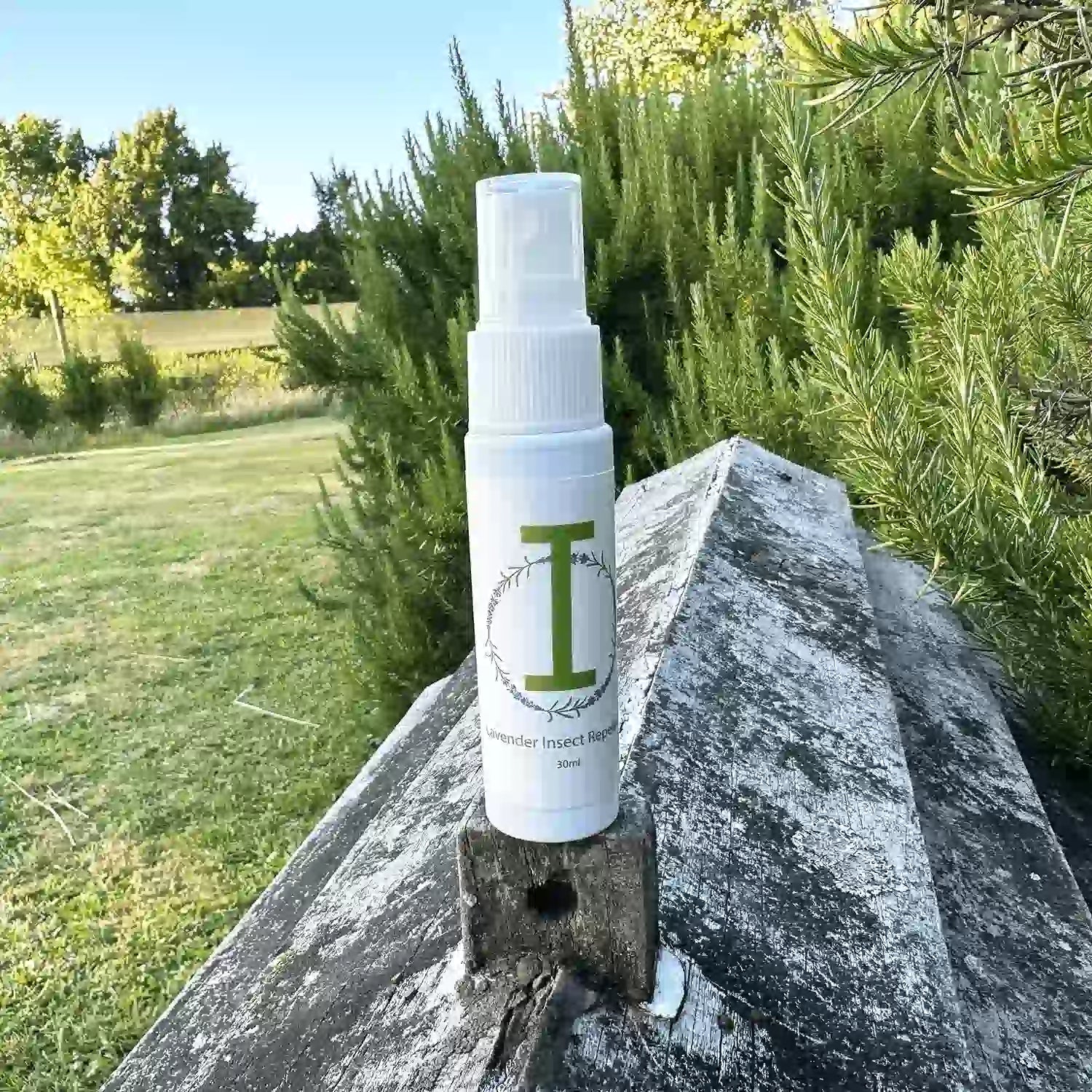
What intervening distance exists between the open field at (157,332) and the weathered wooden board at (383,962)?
553 inches

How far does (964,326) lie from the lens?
1.55 m

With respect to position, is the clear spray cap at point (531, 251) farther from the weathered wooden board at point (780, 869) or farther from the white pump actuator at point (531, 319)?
the weathered wooden board at point (780, 869)

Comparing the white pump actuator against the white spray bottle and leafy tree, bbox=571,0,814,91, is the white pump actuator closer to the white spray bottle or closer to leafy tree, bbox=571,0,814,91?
the white spray bottle

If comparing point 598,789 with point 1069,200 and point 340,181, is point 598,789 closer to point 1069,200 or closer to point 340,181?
point 1069,200

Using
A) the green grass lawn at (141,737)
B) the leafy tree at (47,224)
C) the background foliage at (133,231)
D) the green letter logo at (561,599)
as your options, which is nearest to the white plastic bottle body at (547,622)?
the green letter logo at (561,599)

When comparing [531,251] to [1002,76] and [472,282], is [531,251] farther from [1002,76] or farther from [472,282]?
[472,282]

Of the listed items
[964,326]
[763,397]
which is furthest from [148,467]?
[964,326]

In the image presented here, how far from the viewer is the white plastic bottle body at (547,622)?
75 centimetres

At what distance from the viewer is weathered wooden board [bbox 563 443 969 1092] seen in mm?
786

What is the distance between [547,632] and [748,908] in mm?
387

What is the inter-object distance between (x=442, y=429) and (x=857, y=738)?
2526mm

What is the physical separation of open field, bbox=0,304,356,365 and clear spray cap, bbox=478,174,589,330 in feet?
49.0

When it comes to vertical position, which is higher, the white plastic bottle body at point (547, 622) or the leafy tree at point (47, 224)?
the leafy tree at point (47, 224)

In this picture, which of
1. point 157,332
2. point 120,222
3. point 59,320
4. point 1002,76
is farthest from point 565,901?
point 120,222
